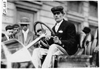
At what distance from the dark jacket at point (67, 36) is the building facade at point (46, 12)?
1138 mm

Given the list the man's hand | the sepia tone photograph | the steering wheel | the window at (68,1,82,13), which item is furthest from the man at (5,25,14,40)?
the window at (68,1,82,13)

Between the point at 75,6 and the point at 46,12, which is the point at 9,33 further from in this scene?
the point at 75,6

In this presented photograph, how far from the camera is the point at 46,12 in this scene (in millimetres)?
4359

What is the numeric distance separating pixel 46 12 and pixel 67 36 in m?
2.22

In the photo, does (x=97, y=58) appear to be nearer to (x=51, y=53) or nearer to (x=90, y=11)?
(x=51, y=53)

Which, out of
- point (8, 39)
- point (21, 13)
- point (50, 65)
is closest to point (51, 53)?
point (50, 65)

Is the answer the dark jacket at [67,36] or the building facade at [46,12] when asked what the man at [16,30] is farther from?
the building facade at [46,12]

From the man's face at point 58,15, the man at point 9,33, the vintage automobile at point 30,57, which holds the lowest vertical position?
the vintage automobile at point 30,57

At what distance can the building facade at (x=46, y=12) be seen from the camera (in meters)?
3.59

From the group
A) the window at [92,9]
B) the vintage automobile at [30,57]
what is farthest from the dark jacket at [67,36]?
the window at [92,9]

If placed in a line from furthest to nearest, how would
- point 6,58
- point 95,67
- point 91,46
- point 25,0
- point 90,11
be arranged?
point 90,11
point 25,0
point 91,46
point 95,67
point 6,58

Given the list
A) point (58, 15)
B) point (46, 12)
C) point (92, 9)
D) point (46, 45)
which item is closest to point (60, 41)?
point (46, 45)

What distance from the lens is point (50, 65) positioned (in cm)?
199

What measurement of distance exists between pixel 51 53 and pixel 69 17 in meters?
2.74
